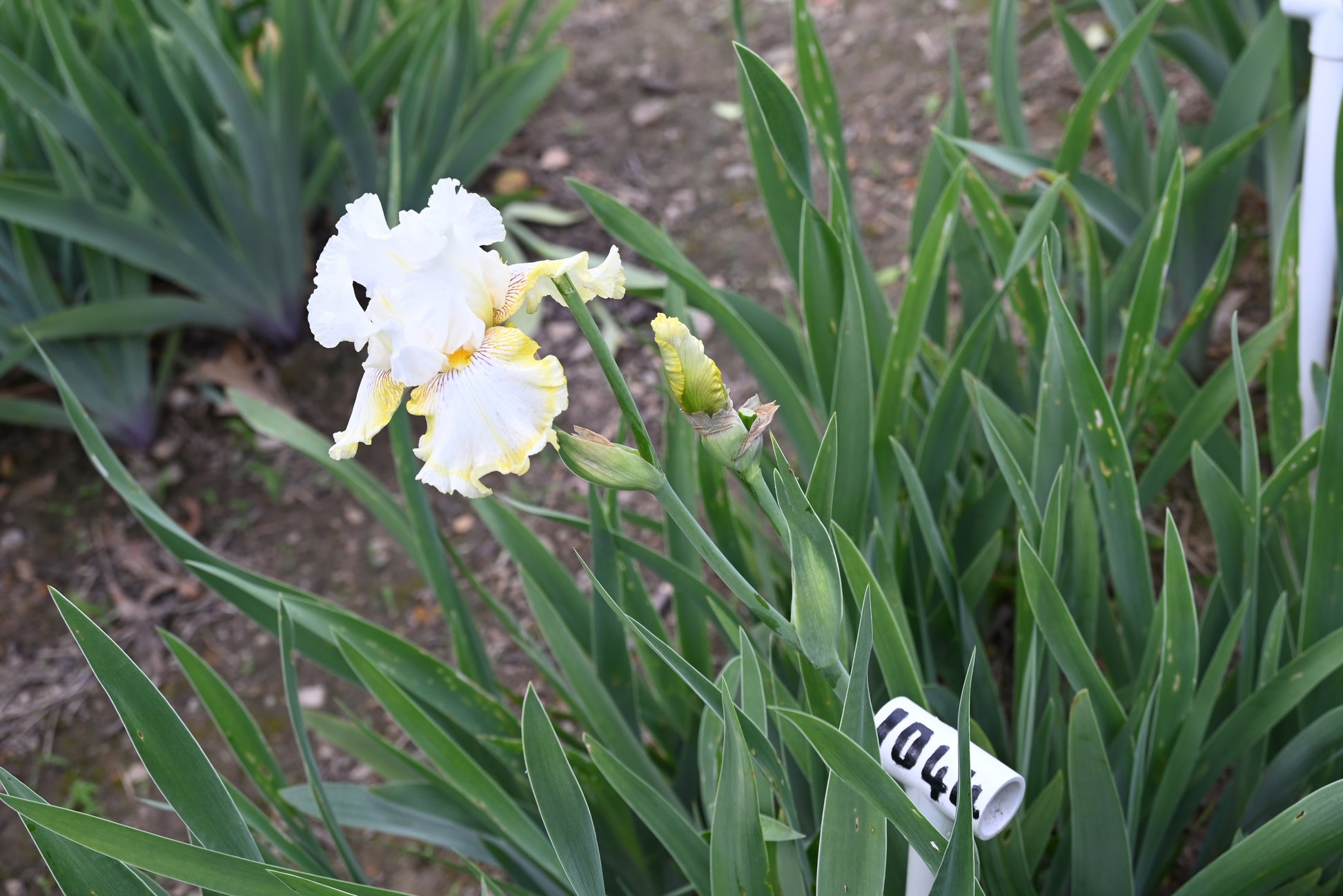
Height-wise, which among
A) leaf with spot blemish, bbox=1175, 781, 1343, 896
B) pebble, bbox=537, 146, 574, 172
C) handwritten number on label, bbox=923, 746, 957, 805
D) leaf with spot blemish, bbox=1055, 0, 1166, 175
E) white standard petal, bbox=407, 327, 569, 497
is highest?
pebble, bbox=537, 146, 574, 172

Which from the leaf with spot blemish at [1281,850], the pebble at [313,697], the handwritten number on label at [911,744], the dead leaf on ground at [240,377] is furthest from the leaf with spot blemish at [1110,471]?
the dead leaf on ground at [240,377]

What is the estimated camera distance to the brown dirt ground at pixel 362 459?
162 centimetres

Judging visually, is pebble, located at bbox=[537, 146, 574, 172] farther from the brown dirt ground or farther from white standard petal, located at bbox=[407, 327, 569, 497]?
white standard petal, located at bbox=[407, 327, 569, 497]

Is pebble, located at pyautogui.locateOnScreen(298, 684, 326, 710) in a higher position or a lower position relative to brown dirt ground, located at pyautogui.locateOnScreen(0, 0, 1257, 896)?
lower

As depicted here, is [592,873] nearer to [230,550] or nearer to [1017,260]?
[1017,260]

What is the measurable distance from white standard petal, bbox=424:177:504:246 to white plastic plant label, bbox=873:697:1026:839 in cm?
38

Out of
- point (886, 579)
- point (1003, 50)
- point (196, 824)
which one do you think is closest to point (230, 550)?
point (196, 824)

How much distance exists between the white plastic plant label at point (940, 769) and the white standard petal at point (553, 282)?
32 centimetres

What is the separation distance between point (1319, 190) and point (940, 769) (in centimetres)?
77

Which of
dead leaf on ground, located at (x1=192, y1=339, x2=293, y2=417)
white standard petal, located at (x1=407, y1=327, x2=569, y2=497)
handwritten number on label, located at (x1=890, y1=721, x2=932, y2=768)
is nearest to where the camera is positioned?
white standard petal, located at (x1=407, y1=327, x2=569, y2=497)

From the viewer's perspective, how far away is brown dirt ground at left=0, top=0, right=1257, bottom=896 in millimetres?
1617

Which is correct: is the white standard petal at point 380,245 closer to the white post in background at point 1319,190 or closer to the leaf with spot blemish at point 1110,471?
the leaf with spot blemish at point 1110,471

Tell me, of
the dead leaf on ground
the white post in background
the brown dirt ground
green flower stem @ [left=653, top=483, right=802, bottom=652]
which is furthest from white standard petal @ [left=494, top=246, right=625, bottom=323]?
the dead leaf on ground

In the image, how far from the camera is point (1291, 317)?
107 centimetres
